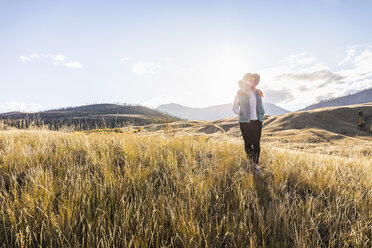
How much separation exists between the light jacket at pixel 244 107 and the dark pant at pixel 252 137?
0.13 m

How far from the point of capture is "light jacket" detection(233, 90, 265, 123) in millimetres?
3834

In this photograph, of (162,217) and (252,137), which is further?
(252,137)

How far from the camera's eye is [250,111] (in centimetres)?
387

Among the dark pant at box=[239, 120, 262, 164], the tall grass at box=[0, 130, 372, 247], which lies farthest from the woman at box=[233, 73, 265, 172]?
the tall grass at box=[0, 130, 372, 247]

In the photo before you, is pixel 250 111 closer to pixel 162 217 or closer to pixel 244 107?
pixel 244 107

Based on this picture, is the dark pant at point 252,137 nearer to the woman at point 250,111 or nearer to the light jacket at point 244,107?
the woman at point 250,111

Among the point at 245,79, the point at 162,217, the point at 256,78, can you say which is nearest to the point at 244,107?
the point at 245,79

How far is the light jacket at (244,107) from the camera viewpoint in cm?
383

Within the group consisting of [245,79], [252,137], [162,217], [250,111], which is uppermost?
[245,79]

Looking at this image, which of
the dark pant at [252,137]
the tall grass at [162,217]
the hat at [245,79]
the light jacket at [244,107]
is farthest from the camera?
the hat at [245,79]

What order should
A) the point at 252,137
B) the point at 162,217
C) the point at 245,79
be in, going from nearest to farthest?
the point at 162,217
the point at 252,137
the point at 245,79

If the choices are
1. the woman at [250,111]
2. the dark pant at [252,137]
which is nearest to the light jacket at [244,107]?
the woman at [250,111]

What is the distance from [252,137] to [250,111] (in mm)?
587

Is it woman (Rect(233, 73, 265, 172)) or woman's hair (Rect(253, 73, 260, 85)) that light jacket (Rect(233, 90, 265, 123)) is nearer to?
woman (Rect(233, 73, 265, 172))
